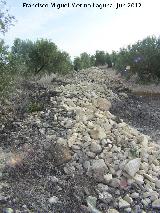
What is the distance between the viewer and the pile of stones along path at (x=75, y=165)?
33.5ft

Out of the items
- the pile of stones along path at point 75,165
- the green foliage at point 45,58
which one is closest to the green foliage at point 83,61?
the green foliage at point 45,58

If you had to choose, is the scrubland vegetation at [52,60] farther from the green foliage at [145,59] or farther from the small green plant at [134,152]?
the small green plant at [134,152]

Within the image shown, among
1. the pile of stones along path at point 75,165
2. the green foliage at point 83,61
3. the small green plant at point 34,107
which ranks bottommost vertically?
the pile of stones along path at point 75,165

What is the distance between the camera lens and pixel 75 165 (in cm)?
1145

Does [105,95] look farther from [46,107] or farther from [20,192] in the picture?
[20,192]

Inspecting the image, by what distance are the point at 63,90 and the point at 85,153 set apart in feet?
22.5

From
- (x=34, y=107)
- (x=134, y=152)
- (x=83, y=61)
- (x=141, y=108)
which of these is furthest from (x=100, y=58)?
(x=134, y=152)

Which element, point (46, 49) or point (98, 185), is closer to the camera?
point (98, 185)

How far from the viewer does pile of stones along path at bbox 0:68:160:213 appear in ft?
33.5

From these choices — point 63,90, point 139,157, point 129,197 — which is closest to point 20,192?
point 129,197

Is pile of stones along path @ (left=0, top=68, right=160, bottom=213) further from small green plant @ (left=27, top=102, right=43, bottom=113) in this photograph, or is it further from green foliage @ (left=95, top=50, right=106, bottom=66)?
green foliage @ (left=95, top=50, right=106, bottom=66)

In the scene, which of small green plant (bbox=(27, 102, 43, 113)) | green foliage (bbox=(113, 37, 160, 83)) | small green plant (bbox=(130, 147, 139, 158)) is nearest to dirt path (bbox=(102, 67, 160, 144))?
green foliage (bbox=(113, 37, 160, 83))

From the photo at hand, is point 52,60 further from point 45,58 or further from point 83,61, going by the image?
point 83,61

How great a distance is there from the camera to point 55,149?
38.5 feet
